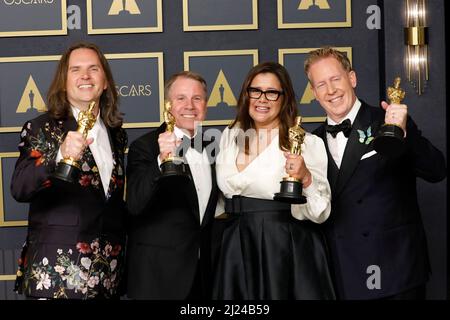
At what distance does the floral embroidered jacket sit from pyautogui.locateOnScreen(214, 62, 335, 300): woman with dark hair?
1.68ft

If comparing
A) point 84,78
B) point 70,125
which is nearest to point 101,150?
point 70,125

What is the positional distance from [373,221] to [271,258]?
0.47 m

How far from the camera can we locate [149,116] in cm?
481

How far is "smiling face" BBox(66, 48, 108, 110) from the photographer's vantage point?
3.29 meters

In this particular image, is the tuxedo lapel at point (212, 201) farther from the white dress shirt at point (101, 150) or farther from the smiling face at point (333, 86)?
the smiling face at point (333, 86)

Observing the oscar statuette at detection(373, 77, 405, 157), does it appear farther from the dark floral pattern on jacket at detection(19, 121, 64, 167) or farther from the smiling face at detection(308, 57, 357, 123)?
the dark floral pattern on jacket at detection(19, 121, 64, 167)

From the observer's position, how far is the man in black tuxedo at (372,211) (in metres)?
3.25
